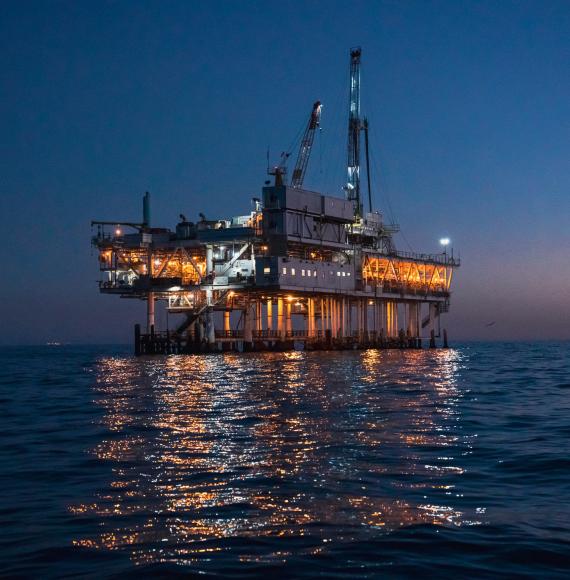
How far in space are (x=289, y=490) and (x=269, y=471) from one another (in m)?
2.10

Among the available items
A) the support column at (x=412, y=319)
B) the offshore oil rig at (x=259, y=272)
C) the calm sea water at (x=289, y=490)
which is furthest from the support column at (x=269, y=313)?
the calm sea water at (x=289, y=490)

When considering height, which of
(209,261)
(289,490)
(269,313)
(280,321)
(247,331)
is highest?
(209,261)

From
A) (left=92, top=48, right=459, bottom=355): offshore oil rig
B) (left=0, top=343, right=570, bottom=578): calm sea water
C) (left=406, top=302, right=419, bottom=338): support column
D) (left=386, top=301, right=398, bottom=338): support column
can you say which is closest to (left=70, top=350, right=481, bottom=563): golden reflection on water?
(left=0, top=343, right=570, bottom=578): calm sea water

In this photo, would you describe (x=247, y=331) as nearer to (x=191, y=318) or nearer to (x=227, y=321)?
(x=191, y=318)

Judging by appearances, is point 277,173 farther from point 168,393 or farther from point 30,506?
point 30,506

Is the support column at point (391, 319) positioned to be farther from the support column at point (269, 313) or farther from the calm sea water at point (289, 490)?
the calm sea water at point (289, 490)

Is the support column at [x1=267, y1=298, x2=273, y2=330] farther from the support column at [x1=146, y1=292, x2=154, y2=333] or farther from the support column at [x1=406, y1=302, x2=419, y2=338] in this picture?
the support column at [x1=406, y1=302, x2=419, y2=338]

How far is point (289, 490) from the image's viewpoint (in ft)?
53.8

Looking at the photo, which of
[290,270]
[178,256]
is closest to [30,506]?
[290,270]

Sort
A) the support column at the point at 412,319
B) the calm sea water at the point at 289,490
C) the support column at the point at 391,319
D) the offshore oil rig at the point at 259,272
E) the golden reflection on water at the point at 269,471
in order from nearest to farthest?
the calm sea water at the point at 289,490, the golden reflection on water at the point at 269,471, the offshore oil rig at the point at 259,272, the support column at the point at 391,319, the support column at the point at 412,319

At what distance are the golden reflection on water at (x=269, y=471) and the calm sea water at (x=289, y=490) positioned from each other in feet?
0.18

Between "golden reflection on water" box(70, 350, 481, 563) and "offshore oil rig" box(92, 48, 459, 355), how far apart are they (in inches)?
2512

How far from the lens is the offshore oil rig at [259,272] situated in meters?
101

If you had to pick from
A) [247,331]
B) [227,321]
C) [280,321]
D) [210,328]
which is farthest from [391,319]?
[210,328]
